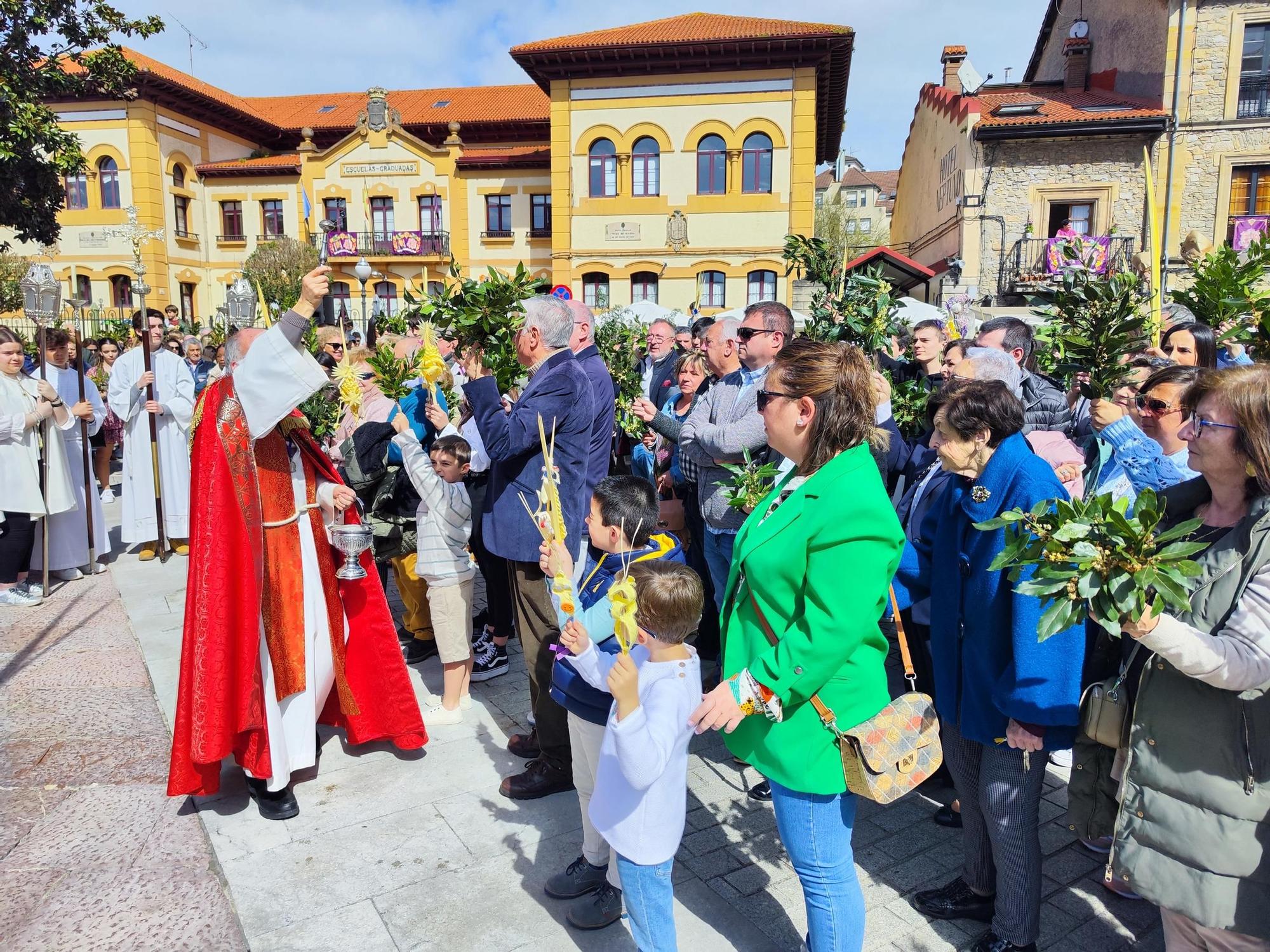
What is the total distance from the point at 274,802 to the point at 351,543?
113 cm

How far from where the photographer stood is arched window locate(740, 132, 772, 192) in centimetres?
2423

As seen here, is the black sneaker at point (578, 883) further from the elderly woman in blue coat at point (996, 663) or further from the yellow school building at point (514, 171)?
the yellow school building at point (514, 171)

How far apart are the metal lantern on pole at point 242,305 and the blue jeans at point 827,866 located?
4058 mm

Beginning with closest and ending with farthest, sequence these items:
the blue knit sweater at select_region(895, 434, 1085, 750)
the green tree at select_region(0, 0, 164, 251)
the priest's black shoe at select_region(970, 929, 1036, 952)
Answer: the blue knit sweater at select_region(895, 434, 1085, 750) < the priest's black shoe at select_region(970, 929, 1036, 952) < the green tree at select_region(0, 0, 164, 251)

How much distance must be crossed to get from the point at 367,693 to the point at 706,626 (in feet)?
7.40

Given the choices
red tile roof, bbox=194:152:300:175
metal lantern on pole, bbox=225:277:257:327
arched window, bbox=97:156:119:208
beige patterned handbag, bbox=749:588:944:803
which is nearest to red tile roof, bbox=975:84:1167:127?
metal lantern on pole, bbox=225:277:257:327

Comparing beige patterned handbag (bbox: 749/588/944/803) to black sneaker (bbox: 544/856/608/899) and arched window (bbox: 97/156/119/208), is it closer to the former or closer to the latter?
black sneaker (bbox: 544/856/608/899)

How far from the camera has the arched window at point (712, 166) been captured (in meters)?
24.5

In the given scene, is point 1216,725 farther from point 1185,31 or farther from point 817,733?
point 1185,31

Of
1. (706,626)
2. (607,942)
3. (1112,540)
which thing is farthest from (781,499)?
(706,626)

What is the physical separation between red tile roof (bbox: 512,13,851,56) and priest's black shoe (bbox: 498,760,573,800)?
23.5 m

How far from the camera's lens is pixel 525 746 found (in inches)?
163

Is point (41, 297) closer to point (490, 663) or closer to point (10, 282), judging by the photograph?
point (490, 663)

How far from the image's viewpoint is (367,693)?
4086mm
